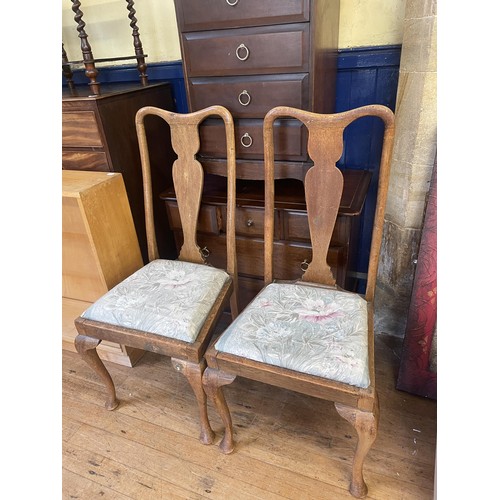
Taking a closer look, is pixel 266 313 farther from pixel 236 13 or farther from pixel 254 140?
pixel 236 13

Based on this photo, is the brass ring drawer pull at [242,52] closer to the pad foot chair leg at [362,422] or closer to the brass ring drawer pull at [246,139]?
the brass ring drawer pull at [246,139]

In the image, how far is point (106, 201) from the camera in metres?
1.52

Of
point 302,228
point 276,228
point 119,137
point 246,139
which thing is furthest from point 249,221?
point 119,137

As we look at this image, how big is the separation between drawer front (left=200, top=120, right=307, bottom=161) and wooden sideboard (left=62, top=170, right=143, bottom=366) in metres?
0.44

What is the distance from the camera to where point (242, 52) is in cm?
123

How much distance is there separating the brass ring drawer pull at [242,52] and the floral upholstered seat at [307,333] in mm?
813

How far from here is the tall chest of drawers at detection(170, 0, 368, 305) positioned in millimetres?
1166

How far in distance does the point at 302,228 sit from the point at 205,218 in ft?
1.42

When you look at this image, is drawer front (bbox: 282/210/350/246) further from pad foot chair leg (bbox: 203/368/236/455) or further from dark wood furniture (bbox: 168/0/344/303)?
pad foot chair leg (bbox: 203/368/236/455)

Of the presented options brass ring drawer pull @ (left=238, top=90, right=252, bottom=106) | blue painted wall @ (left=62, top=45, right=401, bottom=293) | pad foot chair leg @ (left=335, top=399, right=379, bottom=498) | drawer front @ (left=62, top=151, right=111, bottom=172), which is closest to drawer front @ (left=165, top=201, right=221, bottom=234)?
drawer front @ (left=62, top=151, right=111, bottom=172)
